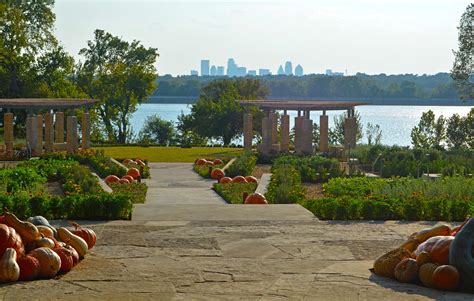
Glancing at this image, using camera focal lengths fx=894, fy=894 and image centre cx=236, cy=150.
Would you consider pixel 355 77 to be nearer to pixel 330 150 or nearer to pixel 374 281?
pixel 330 150

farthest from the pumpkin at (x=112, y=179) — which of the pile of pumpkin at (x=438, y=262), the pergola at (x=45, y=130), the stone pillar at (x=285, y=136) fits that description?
the pile of pumpkin at (x=438, y=262)

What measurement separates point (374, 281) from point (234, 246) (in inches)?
95.7

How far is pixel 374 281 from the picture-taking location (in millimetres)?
8961

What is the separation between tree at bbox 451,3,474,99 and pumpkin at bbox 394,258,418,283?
1373 inches

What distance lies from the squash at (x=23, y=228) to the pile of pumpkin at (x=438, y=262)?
358 centimetres

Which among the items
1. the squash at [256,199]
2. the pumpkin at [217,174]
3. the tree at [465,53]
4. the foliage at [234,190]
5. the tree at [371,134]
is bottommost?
Result: the tree at [371,134]

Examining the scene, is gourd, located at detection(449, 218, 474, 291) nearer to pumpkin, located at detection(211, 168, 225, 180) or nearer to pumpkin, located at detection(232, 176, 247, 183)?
pumpkin, located at detection(232, 176, 247, 183)

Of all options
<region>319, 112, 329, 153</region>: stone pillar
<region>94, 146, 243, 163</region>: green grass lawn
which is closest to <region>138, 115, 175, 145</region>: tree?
<region>94, 146, 243, 163</region>: green grass lawn

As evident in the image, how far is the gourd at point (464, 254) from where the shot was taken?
854cm

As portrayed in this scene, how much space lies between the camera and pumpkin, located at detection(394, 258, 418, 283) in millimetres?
8883

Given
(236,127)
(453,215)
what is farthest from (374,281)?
(236,127)

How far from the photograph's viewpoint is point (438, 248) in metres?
8.92

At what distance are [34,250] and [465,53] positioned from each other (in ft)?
119

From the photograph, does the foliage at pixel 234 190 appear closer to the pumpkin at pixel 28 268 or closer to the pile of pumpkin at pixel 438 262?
the pile of pumpkin at pixel 438 262
